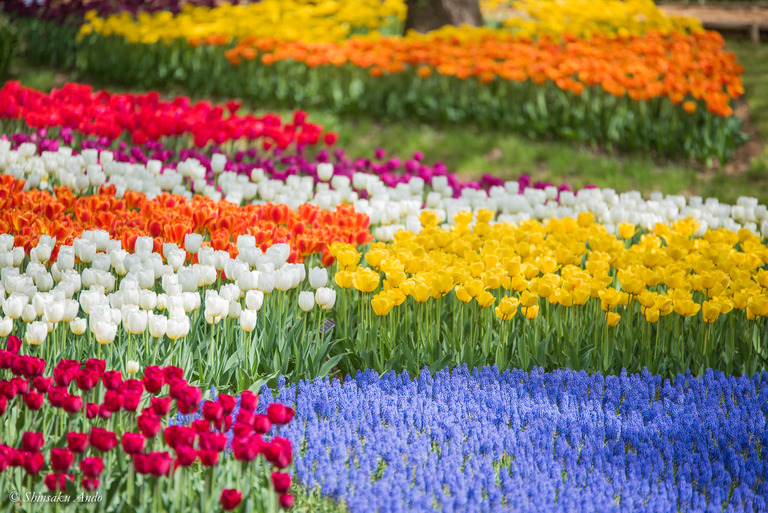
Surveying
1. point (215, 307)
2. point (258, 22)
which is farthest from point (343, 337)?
point (258, 22)

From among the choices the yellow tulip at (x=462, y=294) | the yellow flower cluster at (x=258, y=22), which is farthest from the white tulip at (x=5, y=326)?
the yellow flower cluster at (x=258, y=22)

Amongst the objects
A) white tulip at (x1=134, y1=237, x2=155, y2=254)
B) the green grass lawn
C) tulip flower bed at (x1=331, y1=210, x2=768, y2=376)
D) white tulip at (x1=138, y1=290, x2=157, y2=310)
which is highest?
white tulip at (x1=138, y1=290, x2=157, y2=310)

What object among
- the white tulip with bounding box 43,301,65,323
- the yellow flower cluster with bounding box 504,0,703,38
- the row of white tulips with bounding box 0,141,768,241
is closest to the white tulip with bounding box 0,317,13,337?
the white tulip with bounding box 43,301,65,323

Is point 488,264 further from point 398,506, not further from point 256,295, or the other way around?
point 398,506

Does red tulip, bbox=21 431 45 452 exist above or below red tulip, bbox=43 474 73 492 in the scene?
above

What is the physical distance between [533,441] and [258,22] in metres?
10.1

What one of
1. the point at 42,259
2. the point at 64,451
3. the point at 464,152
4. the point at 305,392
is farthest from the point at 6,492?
the point at 464,152

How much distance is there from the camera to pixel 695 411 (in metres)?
3.02

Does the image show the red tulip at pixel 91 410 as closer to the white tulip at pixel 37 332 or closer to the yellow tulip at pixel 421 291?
the white tulip at pixel 37 332

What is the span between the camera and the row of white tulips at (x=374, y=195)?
17.2ft

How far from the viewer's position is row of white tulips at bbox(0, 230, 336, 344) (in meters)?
2.99

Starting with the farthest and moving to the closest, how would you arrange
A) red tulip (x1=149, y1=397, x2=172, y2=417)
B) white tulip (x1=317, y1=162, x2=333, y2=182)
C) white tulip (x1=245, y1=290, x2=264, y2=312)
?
white tulip (x1=317, y1=162, x2=333, y2=182)
white tulip (x1=245, y1=290, x2=264, y2=312)
red tulip (x1=149, y1=397, x2=172, y2=417)

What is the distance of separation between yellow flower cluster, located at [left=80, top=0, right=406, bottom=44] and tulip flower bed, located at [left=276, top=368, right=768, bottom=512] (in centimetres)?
813

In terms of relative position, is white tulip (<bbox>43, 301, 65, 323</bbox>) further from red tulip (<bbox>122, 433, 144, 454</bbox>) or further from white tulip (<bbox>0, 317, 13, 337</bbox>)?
red tulip (<bbox>122, 433, 144, 454</bbox>)
